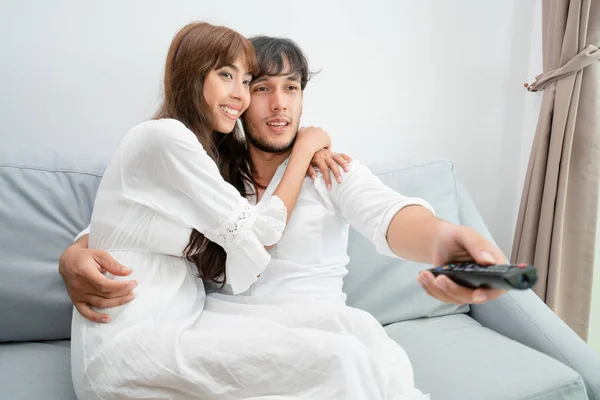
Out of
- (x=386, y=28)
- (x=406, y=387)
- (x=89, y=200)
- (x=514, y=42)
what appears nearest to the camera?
(x=406, y=387)

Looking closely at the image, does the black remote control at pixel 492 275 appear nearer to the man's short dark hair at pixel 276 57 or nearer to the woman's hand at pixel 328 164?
the woman's hand at pixel 328 164

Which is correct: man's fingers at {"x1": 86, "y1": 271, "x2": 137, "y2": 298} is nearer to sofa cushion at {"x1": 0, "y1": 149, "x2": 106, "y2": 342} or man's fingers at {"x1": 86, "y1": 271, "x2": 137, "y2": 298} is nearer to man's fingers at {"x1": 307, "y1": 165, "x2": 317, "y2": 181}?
sofa cushion at {"x1": 0, "y1": 149, "x2": 106, "y2": 342}

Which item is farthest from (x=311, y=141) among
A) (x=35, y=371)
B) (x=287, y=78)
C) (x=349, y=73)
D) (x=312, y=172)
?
(x=35, y=371)

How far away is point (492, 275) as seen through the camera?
2.18 ft

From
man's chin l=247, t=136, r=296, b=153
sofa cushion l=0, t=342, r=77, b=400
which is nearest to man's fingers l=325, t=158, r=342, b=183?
man's chin l=247, t=136, r=296, b=153

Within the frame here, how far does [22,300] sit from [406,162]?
1277 millimetres

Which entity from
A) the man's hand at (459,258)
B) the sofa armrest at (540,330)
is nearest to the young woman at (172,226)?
the man's hand at (459,258)

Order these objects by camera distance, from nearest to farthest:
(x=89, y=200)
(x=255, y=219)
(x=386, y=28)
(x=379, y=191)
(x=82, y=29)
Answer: (x=255, y=219) < (x=379, y=191) < (x=89, y=200) < (x=82, y=29) < (x=386, y=28)

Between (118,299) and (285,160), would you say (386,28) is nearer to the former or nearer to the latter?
(285,160)

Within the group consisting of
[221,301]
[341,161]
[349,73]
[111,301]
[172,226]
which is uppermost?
[349,73]

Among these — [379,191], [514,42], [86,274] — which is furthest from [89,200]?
[514,42]

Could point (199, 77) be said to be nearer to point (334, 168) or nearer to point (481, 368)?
point (334, 168)

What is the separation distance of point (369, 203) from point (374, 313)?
50 cm

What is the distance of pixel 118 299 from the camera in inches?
39.9
